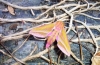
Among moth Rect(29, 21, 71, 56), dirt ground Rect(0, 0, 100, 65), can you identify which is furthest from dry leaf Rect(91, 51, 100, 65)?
moth Rect(29, 21, 71, 56)

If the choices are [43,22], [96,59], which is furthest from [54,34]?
[96,59]

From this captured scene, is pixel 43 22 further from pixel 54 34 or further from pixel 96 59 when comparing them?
pixel 96 59

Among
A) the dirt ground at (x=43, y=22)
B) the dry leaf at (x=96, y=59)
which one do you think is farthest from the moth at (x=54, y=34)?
the dry leaf at (x=96, y=59)

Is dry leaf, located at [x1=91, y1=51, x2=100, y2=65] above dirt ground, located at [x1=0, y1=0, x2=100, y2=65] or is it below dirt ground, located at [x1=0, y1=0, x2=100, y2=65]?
below

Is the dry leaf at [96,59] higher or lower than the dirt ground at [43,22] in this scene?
lower

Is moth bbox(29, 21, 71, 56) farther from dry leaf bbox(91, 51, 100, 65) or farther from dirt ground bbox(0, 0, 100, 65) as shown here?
dry leaf bbox(91, 51, 100, 65)

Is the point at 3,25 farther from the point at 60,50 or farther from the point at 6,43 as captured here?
the point at 60,50

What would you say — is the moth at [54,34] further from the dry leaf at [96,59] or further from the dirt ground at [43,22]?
the dry leaf at [96,59]

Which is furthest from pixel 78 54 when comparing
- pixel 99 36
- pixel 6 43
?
pixel 6 43
